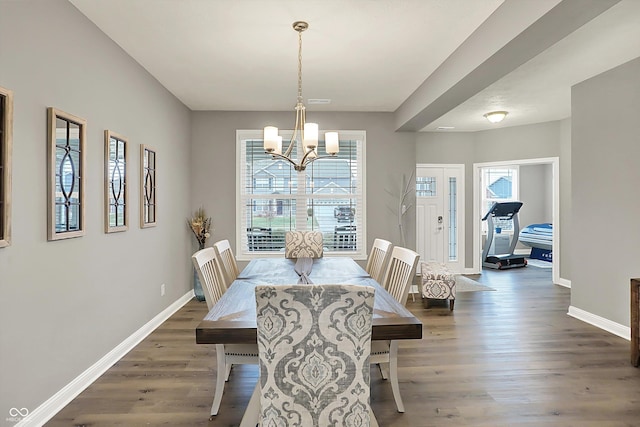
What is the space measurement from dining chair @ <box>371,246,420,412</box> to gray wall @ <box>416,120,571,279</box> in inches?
171

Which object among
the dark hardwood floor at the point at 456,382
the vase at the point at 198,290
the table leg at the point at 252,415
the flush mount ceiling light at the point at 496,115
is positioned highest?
the flush mount ceiling light at the point at 496,115

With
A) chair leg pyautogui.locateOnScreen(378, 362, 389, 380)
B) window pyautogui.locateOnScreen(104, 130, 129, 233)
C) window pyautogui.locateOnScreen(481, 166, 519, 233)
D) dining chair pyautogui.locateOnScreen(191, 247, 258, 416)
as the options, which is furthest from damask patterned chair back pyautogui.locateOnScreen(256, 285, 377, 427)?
window pyautogui.locateOnScreen(481, 166, 519, 233)

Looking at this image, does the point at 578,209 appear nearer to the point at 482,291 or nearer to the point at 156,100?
the point at 482,291

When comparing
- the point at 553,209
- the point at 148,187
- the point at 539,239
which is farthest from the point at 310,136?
the point at 539,239

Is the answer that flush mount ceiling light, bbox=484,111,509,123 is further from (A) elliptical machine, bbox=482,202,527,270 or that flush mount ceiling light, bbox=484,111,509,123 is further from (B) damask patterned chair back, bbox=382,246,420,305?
(B) damask patterned chair back, bbox=382,246,420,305

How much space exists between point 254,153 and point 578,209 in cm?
402

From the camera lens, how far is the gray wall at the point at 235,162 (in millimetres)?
5297

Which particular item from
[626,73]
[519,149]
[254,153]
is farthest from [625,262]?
[254,153]

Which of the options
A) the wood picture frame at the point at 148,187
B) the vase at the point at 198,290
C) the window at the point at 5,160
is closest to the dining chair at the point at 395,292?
the window at the point at 5,160

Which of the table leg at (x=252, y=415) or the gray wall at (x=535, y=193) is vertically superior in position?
the gray wall at (x=535, y=193)

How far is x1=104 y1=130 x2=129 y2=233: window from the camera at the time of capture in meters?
2.98

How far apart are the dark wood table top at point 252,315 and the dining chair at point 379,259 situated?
313 mm

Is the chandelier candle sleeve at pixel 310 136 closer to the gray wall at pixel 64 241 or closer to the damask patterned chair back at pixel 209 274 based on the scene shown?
the damask patterned chair back at pixel 209 274

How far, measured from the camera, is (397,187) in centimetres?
541
